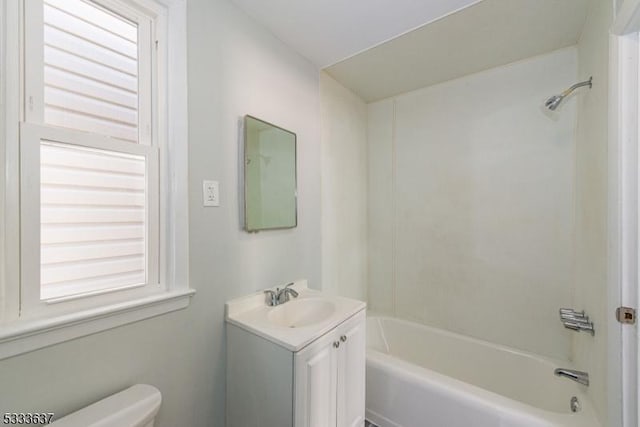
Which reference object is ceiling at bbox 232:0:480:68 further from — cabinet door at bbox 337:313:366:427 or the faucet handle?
cabinet door at bbox 337:313:366:427

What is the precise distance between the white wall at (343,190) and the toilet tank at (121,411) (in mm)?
1241

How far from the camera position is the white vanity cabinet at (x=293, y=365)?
101cm

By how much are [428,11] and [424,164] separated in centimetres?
111

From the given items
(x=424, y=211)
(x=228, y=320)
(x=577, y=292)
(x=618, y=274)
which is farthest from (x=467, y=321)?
(x=228, y=320)

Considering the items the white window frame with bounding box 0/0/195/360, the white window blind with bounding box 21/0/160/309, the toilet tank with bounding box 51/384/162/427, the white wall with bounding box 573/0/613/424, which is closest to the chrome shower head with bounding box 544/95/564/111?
the white wall with bounding box 573/0/613/424

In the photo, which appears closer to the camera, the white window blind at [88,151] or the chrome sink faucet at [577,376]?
the white window blind at [88,151]

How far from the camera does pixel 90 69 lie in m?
0.92

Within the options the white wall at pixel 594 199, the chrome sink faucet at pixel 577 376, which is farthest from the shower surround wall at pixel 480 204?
the chrome sink faucet at pixel 577 376

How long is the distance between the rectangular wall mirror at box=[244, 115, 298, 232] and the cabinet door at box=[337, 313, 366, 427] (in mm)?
698

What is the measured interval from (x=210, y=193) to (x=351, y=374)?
3.77 ft

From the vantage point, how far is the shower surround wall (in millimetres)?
1698

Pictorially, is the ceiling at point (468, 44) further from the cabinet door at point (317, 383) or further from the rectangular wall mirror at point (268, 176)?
the cabinet door at point (317, 383)

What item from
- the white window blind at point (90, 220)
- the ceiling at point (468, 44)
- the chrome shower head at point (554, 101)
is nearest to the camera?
the white window blind at point (90, 220)

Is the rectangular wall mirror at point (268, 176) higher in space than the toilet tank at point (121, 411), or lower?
higher
